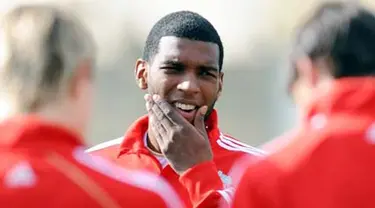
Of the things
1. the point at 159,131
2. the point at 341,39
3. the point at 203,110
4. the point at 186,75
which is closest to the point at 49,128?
the point at 341,39

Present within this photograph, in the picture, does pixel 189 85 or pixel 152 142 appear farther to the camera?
pixel 152 142

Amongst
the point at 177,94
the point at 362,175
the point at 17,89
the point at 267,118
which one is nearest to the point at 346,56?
the point at 362,175

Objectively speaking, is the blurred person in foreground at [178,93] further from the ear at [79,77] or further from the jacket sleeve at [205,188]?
the ear at [79,77]

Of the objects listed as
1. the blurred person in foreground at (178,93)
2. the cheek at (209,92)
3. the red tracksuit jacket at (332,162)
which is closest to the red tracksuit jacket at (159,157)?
the blurred person in foreground at (178,93)

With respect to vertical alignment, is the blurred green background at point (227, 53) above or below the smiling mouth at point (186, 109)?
below

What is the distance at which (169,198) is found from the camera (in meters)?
3.07

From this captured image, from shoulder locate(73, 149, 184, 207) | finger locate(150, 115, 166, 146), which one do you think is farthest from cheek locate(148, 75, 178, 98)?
shoulder locate(73, 149, 184, 207)

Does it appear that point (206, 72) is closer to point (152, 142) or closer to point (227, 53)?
point (152, 142)

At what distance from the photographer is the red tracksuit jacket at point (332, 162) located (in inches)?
115

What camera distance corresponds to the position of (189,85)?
4.25 metres

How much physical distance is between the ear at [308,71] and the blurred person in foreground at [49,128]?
536 mm

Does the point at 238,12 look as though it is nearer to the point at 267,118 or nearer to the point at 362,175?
the point at 267,118

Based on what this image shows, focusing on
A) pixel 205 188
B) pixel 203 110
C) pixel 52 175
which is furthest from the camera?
pixel 203 110

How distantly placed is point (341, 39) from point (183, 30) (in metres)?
1.47
